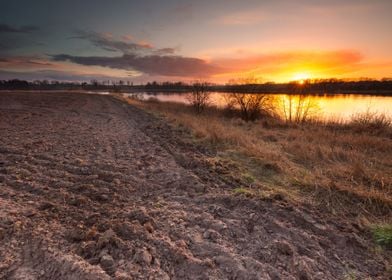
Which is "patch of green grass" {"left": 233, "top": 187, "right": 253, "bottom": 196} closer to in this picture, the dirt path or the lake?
the dirt path

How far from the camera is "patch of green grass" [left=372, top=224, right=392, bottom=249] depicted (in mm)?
2967

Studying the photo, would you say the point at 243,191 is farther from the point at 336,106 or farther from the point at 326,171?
the point at 336,106

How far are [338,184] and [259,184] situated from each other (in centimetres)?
157

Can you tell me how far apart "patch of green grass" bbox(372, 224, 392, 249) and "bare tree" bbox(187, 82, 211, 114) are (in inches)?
719

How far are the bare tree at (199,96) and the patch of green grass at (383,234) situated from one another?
719 inches

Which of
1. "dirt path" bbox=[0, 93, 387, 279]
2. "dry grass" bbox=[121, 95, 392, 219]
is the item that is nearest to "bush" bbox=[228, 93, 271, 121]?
"dry grass" bbox=[121, 95, 392, 219]

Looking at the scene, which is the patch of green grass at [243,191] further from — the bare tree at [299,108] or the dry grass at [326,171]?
the bare tree at [299,108]

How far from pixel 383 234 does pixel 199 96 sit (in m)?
→ 19.5

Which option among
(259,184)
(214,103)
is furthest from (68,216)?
(214,103)

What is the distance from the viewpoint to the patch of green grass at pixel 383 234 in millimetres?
2967

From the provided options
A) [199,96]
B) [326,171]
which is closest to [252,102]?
[199,96]

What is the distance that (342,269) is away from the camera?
8.21 ft

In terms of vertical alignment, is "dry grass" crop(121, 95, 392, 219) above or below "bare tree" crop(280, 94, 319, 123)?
below

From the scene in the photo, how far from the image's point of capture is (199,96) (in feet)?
71.1
